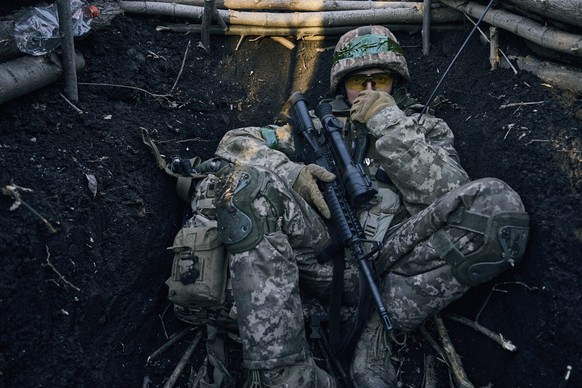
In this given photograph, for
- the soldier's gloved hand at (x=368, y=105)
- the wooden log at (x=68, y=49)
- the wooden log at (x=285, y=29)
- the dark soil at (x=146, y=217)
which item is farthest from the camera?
the wooden log at (x=285, y=29)

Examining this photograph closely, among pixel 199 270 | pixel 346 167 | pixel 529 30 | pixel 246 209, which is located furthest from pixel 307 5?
pixel 199 270

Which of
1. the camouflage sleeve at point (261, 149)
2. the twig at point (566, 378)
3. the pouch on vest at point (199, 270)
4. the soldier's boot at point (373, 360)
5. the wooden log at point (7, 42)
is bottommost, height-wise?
the soldier's boot at point (373, 360)

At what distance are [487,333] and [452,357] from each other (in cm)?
28

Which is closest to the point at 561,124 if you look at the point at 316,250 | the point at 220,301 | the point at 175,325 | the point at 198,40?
the point at 316,250

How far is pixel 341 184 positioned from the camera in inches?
151

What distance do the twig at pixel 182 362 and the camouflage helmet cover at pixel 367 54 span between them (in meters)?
2.37

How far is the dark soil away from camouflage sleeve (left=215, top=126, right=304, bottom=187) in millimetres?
475

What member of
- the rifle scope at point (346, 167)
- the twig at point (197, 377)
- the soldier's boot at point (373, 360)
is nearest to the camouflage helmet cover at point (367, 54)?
the rifle scope at point (346, 167)

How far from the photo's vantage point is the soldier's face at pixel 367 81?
4.63 meters

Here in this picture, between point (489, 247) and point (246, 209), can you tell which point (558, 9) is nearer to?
point (489, 247)

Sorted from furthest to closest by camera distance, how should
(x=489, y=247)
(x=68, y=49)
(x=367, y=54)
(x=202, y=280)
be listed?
1. (x=367, y=54)
2. (x=68, y=49)
3. (x=202, y=280)
4. (x=489, y=247)

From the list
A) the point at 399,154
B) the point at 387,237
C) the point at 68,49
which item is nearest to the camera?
the point at 399,154

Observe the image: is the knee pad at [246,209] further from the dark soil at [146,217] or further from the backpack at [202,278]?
the dark soil at [146,217]

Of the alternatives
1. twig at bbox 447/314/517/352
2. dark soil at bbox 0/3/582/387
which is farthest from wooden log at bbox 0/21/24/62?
twig at bbox 447/314/517/352
